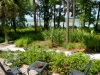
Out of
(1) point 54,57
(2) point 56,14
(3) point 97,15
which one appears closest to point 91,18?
(3) point 97,15

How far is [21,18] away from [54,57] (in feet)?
61.4

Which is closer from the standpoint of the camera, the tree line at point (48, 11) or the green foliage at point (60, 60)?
the green foliage at point (60, 60)

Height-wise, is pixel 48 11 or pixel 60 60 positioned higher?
pixel 48 11

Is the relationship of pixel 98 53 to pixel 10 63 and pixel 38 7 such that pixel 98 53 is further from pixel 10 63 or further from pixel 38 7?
pixel 38 7

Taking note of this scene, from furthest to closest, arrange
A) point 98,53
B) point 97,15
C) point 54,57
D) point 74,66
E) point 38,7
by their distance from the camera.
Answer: point 38,7 < point 97,15 < point 98,53 < point 54,57 < point 74,66

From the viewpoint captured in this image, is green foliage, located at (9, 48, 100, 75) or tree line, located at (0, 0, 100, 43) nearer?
green foliage, located at (9, 48, 100, 75)

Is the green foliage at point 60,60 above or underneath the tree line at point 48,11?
underneath

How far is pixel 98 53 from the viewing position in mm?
9188

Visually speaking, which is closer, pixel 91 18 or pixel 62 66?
pixel 62 66

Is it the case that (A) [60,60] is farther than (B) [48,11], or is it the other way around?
(B) [48,11]

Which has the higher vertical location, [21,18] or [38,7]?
[38,7]

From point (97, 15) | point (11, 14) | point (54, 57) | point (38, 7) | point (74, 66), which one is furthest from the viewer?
point (38, 7)

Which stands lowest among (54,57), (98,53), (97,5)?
(98,53)

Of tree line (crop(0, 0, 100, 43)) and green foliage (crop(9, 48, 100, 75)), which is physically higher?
tree line (crop(0, 0, 100, 43))
